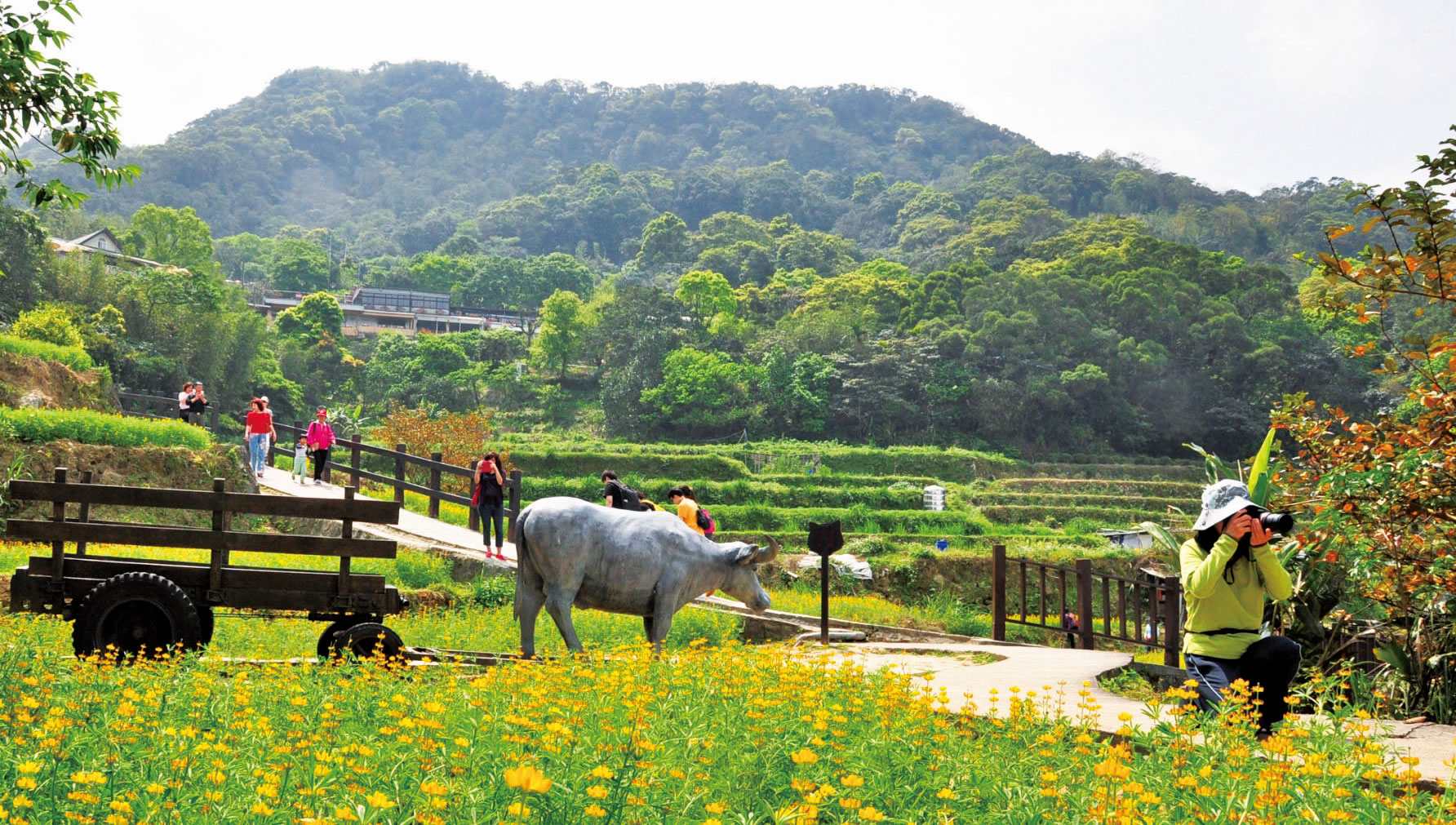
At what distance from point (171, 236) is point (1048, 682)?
73915 mm

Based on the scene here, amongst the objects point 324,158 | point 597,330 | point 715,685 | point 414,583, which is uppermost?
point 324,158

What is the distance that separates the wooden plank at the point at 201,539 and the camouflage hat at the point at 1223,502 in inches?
218

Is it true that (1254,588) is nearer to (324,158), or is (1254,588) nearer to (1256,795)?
(1256,795)

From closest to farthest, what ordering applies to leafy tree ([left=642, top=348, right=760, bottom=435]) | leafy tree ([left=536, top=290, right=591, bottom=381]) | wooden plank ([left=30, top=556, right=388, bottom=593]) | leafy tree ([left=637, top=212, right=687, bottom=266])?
wooden plank ([left=30, top=556, right=388, bottom=593])
leafy tree ([left=642, top=348, right=760, bottom=435])
leafy tree ([left=536, top=290, right=591, bottom=381])
leafy tree ([left=637, top=212, right=687, bottom=266])

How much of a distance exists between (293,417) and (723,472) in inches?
902

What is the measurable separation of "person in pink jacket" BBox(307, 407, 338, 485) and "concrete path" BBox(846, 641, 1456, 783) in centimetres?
1100

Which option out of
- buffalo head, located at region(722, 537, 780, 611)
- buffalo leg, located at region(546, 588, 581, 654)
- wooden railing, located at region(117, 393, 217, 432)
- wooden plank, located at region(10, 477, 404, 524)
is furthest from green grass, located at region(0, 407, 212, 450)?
buffalo head, located at region(722, 537, 780, 611)

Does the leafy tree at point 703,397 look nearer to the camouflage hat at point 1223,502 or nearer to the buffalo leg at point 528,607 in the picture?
the buffalo leg at point 528,607

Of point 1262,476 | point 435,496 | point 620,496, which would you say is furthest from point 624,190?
point 1262,476

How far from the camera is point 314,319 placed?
66625 mm

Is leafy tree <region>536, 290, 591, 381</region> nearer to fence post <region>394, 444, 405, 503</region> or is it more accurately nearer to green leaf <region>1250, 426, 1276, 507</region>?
fence post <region>394, 444, 405, 503</region>

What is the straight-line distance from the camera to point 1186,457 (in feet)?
194

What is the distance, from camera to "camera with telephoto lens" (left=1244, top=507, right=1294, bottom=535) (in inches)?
204

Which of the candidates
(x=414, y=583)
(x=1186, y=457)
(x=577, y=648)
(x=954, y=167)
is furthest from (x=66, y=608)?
(x=954, y=167)
